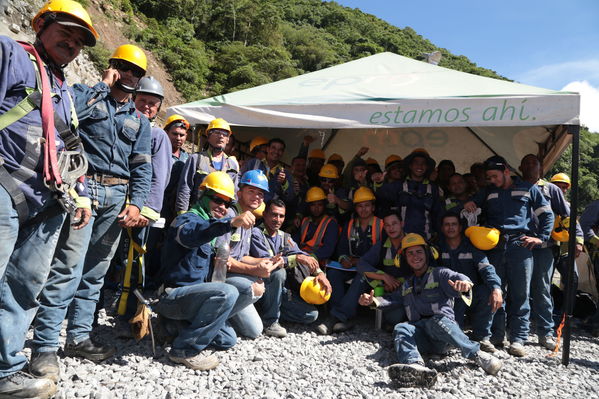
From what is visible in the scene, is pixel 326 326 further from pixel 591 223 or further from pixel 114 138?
pixel 591 223

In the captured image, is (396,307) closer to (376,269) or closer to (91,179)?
(376,269)

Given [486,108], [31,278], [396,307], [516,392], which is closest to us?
[31,278]

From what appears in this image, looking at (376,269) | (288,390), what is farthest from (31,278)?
(376,269)

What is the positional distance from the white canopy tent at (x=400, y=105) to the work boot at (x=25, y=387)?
338 cm

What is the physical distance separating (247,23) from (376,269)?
1641 inches

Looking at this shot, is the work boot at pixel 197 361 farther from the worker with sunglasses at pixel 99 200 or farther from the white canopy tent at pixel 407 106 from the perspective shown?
the white canopy tent at pixel 407 106

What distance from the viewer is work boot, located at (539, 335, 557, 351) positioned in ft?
14.4

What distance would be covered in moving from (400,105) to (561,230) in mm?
2616

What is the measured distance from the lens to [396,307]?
179 inches

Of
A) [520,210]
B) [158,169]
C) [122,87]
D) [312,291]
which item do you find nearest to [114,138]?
[122,87]

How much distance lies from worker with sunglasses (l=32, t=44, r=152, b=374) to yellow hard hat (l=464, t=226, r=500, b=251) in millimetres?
3399

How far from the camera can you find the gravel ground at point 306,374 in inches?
114

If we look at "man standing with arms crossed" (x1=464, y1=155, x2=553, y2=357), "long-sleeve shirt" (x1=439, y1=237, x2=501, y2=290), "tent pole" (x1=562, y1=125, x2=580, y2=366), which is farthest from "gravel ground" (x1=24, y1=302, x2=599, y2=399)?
"long-sleeve shirt" (x1=439, y1=237, x2=501, y2=290)

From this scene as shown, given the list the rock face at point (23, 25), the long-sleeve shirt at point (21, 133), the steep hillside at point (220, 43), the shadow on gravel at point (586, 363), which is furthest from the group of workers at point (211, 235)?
the steep hillside at point (220, 43)
